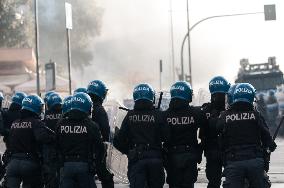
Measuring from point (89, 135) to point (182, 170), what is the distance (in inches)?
56.0

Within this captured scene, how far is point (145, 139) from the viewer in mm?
9766

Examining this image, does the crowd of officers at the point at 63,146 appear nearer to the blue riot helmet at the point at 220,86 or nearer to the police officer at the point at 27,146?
the police officer at the point at 27,146

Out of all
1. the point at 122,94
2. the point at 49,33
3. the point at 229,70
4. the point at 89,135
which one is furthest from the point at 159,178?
the point at 229,70

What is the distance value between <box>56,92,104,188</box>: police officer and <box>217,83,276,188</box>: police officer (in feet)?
5.47

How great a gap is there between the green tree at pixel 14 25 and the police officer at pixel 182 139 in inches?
1943

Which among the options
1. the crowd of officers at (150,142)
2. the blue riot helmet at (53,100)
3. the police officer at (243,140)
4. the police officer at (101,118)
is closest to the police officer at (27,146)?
the crowd of officers at (150,142)

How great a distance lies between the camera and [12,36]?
60.9 meters

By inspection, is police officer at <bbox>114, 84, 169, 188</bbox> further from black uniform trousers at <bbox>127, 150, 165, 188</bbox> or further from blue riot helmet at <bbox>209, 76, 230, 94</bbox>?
blue riot helmet at <bbox>209, 76, 230, 94</bbox>

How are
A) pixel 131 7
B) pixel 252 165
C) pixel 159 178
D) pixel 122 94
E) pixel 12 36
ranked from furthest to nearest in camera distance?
pixel 131 7 < pixel 122 94 < pixel 12 36 < pixel 159 178 < pixel 252 165

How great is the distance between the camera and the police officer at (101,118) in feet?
33.9

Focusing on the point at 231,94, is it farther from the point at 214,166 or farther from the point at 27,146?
the point at 27,146

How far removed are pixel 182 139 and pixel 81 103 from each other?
1.50m

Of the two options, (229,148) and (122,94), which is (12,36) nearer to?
(122,94)

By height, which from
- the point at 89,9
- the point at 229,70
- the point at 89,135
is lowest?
the point at 89,135
